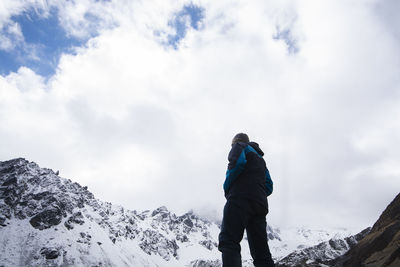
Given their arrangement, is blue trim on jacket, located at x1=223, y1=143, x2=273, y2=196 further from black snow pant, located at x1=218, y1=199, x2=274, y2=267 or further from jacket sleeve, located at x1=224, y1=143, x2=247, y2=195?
black snow pant, located at x1=218, y1=199, x2=274, y2=267

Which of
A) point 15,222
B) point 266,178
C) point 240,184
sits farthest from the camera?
point 15,222

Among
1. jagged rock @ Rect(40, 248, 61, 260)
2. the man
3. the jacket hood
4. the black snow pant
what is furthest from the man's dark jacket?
jagged rock @ Rect(40, 248, 61, 260)

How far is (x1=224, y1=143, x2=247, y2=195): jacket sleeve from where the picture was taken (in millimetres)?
5742

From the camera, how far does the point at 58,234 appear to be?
197375 millimetres

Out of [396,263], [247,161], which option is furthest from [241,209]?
[396,263]

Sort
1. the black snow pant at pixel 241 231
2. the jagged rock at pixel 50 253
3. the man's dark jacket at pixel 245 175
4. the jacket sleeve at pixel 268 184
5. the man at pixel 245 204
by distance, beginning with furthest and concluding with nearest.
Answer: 1. the jagged rock at pixel 50 253
2. the jacket sleeve at pixel 268 184
3. the man's dark jacket at pixel 245 175
4. the man at pixel 245 204
5. the black snow pant at pixel 241 231

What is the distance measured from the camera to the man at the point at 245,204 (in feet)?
17.3

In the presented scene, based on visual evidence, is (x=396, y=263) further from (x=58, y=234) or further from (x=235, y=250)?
(x=58, y=234)

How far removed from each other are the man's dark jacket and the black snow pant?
170mm

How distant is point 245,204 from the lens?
18.0 ft

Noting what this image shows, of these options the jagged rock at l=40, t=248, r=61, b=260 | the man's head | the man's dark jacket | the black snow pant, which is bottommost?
the black snow pant

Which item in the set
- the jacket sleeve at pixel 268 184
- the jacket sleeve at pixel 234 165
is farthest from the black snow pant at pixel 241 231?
the jacket sleeve at pixel 268 184

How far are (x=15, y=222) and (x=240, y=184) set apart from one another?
24223cm

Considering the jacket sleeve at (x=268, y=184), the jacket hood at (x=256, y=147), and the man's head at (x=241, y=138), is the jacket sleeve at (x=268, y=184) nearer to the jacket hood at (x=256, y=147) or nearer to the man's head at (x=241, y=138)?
the jacket hood at (x=256, y=147)
